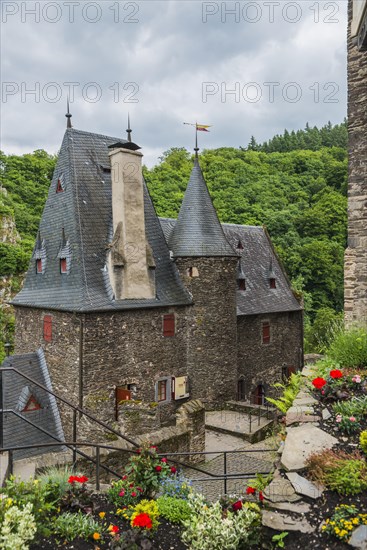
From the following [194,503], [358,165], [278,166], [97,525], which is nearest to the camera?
[97,525]

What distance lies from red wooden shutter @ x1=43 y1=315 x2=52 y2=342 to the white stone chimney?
108 inches

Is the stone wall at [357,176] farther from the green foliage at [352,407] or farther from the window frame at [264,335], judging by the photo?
the window frame at [264,335]

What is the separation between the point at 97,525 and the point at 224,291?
14248mm

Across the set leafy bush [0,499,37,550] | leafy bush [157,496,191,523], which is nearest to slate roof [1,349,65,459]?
leafy bush [157,496,191,523]

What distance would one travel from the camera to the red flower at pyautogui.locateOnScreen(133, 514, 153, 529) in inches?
182

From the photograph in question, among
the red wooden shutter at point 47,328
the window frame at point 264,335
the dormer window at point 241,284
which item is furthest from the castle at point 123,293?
the window frame at point 264,335

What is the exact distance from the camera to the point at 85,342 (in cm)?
1466

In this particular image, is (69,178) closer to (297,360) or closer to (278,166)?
(297,360)

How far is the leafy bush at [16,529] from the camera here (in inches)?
158

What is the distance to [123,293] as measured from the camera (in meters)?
16.0

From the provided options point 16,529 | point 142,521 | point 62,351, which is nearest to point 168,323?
point 62,351

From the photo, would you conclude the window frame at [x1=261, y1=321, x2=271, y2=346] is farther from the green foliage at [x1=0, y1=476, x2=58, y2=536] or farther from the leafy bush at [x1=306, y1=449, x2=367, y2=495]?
the green foliage at [x1=0, y1=476, x2=58, y2=536]

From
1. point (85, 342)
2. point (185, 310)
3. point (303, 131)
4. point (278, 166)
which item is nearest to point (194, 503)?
point (85, 342)

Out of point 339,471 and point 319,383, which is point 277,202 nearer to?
point 319,383
